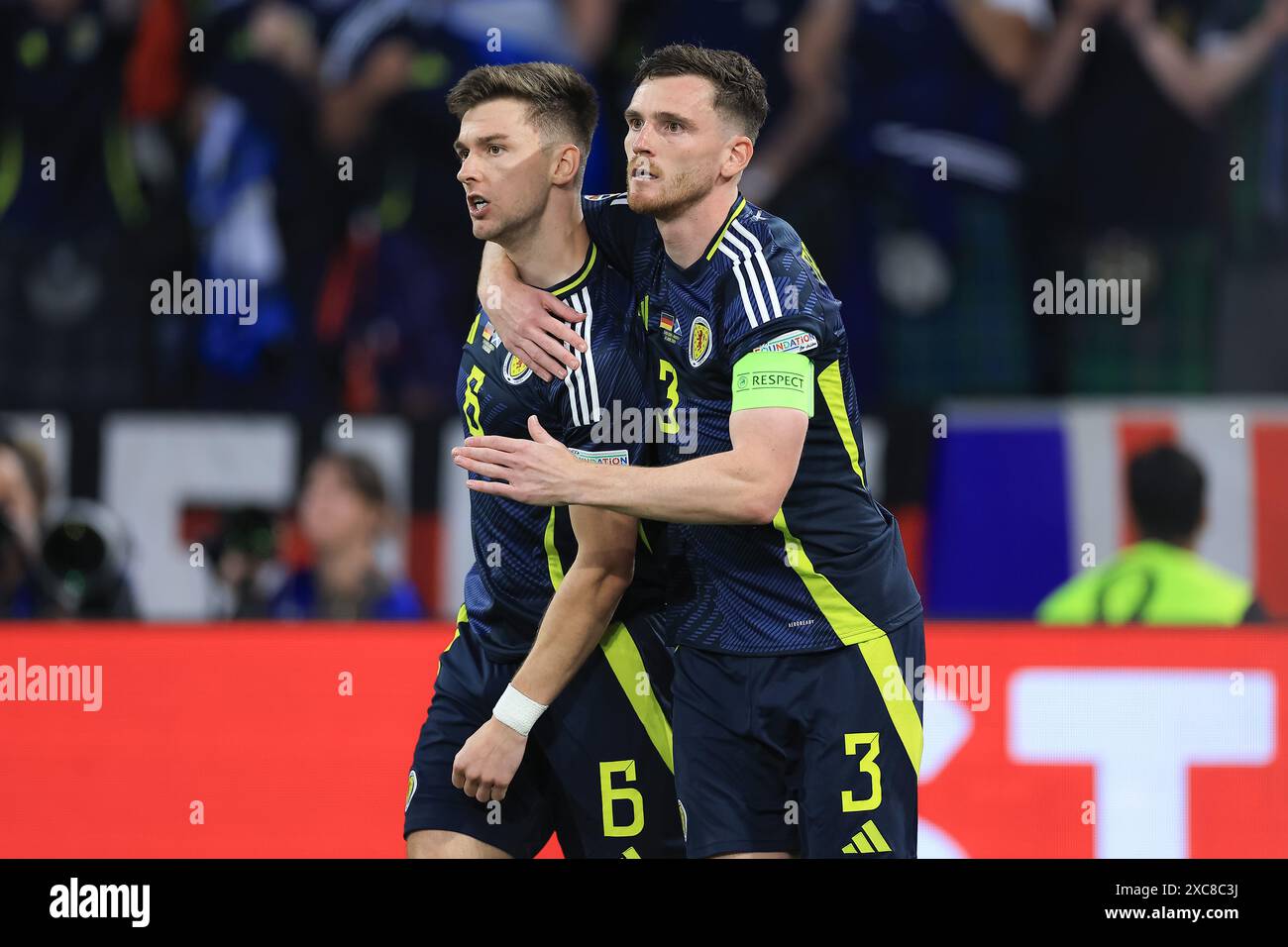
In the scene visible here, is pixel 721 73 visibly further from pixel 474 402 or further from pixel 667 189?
pixel 474 402

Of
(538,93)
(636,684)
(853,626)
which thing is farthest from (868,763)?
(538,93)

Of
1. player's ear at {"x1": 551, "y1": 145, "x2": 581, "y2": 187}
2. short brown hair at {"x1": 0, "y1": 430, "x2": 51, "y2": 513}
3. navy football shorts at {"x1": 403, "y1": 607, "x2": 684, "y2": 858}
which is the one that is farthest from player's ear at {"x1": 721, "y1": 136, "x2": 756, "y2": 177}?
short brown hair at {"x1": 0, "y1": 430, "x2": 51, "y2": 513}

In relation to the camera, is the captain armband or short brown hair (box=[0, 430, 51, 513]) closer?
the captain armband

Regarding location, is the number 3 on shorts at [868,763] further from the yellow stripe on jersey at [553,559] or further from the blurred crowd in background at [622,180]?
the blurred crowd in background at [622,180]

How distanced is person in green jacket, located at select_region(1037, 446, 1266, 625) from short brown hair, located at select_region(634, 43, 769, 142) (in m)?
2.55

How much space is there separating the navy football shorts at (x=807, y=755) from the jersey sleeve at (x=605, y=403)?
1.81ft

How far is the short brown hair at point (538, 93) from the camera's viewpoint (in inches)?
172

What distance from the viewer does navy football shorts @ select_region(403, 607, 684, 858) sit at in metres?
4.41

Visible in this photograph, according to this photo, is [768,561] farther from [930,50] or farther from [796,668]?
[930,50]

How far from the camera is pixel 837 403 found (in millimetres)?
4137

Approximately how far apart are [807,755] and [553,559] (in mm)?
777

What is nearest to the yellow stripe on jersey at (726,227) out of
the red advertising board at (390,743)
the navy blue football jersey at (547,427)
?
the navy blue football jersey at (547,427)

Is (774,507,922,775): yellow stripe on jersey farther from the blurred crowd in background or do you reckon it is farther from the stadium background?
the blurred crowd in background

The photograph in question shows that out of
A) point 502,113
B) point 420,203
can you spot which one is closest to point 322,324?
point 420,203
